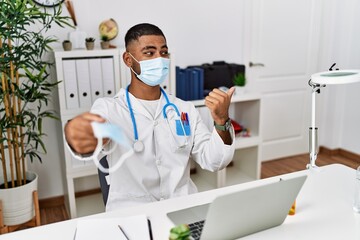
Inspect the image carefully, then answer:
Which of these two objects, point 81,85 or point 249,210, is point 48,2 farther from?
point 249,210

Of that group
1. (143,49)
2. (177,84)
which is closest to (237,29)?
(177,84)

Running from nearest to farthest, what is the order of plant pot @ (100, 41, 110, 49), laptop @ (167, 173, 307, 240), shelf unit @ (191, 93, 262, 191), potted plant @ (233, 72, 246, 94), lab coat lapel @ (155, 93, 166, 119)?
laptop @ (167, 173, 307, 240) < lab coat lapel @ (155, 93, 166, 119) < plant pot @ (100, 41, 110, 49) < shelf unit @ (191, 93, 262, 191) < potted plant @ (233, 72, 246, 94)

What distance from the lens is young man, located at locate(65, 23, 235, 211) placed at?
1.56m

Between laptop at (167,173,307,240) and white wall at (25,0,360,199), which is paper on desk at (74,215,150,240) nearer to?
laptop at (167,173,307,240)

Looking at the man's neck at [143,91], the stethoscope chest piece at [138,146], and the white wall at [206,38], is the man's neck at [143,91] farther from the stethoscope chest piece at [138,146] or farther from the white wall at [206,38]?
the white wall at [206,38]

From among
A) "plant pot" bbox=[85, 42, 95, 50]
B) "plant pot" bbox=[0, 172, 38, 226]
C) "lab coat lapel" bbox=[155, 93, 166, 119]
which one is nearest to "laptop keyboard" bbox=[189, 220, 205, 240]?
"lab coat lapel" bbox=[155, 93, 166, 119]

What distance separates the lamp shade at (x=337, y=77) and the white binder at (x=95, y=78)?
62.5 inches

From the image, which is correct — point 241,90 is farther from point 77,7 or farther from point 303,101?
point 77,7

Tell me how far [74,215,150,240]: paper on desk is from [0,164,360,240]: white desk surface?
3cm

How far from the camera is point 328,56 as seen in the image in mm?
3764

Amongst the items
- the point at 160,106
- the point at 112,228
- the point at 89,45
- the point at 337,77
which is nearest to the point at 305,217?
the point at 337,77

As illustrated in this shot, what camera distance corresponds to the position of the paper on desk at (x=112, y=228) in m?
1.09

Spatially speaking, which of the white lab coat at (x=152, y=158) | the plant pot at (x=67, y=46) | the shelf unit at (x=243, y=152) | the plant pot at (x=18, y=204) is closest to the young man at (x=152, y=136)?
the white lab coat at (x=152, y=158)

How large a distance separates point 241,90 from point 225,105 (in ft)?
6.31
